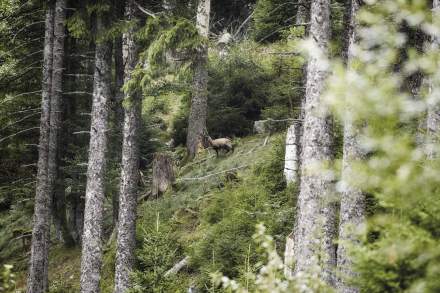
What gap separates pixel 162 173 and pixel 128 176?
3.77 meters

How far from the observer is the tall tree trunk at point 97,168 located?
12.1 m

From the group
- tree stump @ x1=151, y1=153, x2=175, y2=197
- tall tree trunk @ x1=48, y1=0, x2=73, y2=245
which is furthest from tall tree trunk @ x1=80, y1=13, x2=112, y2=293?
tree stump @ x1=151, y1=153, x2=175, y2=197

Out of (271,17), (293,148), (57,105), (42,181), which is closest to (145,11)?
(57,105)

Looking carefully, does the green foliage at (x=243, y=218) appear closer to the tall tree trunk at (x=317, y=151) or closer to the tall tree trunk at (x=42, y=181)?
the tall tree trunk at (x=317, y=151)

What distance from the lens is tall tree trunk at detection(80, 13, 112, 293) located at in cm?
1210

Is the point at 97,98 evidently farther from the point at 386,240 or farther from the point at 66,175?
the point at 386,240

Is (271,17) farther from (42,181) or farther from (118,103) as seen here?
(42,181)

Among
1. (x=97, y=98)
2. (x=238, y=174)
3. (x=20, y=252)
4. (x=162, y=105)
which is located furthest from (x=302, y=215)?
(x=162, y=105)

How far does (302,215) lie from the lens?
8.51 metres

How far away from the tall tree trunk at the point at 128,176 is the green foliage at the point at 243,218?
163 cm

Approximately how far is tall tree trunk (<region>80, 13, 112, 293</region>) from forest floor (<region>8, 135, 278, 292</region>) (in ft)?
4.93

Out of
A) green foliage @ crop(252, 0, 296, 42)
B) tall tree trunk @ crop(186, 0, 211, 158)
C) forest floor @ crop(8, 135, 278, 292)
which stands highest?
green foliage @ crop(252, 0, 296, 42)

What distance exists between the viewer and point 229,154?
50.9 feet

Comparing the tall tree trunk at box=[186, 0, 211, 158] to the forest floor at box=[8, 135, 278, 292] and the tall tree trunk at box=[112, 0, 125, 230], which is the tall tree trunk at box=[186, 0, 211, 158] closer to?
the forest floor at box=[8, 135, 278, 292]
